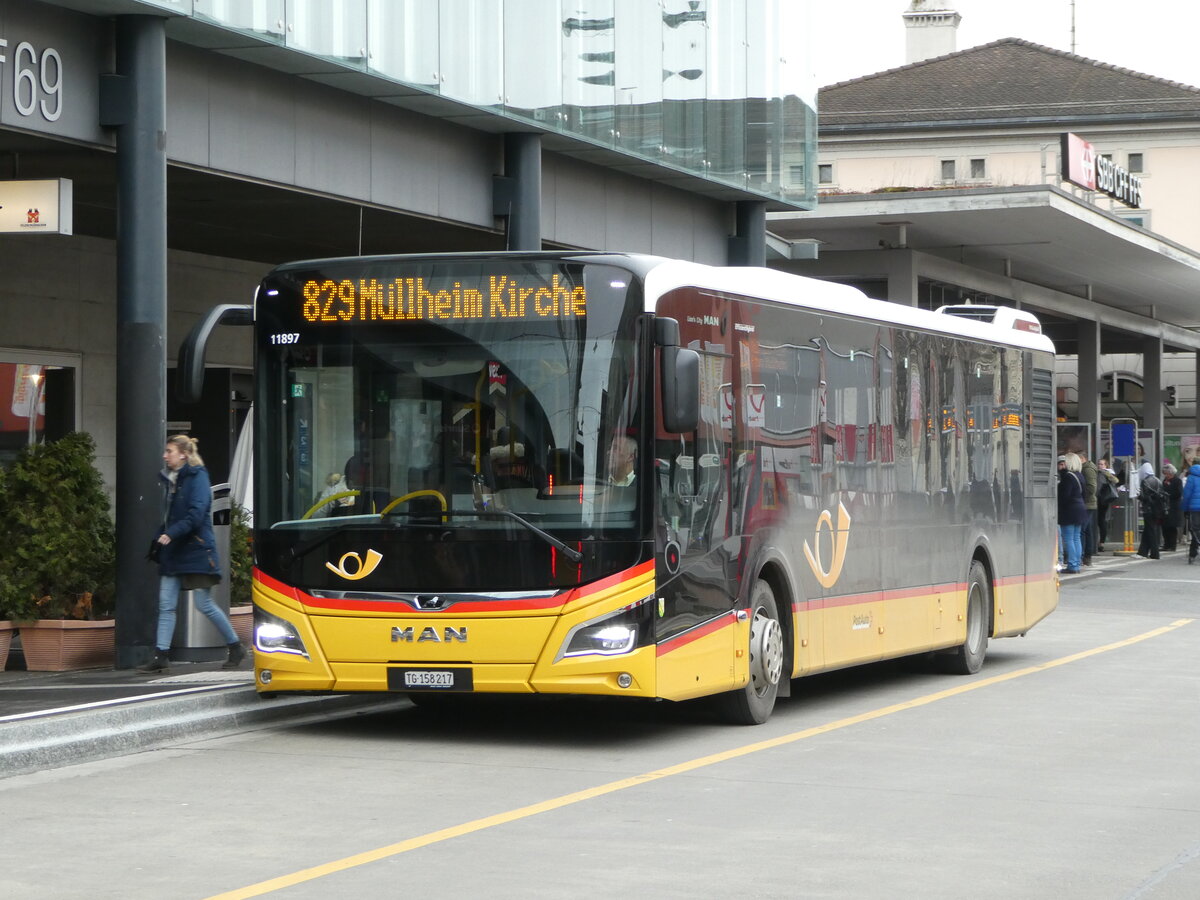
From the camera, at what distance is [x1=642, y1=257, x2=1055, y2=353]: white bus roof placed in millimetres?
11219

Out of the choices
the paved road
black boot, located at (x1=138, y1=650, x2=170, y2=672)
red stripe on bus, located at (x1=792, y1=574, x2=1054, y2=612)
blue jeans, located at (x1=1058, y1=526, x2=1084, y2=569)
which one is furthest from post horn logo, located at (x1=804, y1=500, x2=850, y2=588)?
blue jeans, located at (x1=1058, y1=526, x2=1084, y2=569)

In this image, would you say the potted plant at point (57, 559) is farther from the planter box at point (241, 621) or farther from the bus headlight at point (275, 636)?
the bus headlight at point (275, 636)

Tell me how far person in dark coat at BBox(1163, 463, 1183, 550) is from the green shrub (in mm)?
27398

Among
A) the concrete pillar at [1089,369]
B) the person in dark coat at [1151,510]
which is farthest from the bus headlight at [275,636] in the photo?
the concrete pillar at [1089,369]

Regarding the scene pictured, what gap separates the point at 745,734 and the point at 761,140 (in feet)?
46.3

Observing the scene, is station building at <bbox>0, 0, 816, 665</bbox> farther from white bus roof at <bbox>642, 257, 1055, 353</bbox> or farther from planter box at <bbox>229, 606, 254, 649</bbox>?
white bus roof at <bbox>642, 257, 1055, 353</bbox>

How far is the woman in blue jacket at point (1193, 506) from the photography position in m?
35.8

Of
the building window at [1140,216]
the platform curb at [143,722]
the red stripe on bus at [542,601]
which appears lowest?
the platform curb at [143,722]

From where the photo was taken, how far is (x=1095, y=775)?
10.3 meters

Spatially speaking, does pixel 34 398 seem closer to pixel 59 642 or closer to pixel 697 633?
pixel 59 642

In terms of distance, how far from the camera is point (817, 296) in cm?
1327

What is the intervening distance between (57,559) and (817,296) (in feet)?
19.2

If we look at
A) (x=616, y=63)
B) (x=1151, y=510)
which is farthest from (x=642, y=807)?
(x=1151, y=510)

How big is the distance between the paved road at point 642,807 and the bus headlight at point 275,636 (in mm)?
547
